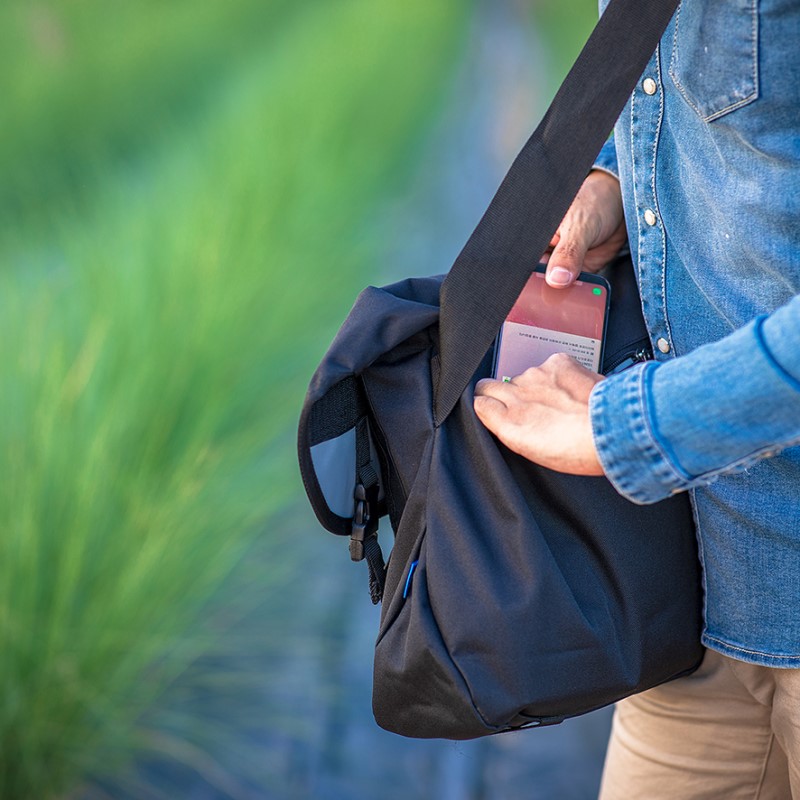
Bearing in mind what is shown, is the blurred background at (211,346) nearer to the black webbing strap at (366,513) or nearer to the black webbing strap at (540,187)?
the black webbing strap at (366,513)

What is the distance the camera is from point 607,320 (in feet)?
2.37

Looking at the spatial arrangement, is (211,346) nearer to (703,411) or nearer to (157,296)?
(157,296)

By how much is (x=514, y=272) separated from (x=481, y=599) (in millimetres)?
223

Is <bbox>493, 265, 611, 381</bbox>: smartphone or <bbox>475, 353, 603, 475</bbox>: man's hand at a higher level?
<bbox>493, 265, 611, 381</bbox>: smartphone

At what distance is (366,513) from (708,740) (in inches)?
13.9

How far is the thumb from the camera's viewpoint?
71 centimetres

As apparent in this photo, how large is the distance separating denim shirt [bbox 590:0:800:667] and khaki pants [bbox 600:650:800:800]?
0.23ft

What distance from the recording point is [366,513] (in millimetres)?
725

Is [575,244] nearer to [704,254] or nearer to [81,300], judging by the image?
[704,254]

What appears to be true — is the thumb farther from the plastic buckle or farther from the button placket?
the plastic buckle

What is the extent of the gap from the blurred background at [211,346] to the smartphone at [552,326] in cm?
83

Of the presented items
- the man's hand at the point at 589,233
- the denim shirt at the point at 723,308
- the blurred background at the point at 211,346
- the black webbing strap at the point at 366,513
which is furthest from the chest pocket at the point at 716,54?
the blurred background at the point at 211,346

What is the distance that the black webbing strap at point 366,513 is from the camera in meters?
0.72

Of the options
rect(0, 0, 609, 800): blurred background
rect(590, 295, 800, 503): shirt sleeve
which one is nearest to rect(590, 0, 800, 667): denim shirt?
→ rect(590, 295, 800, 503): shirt sleeve
